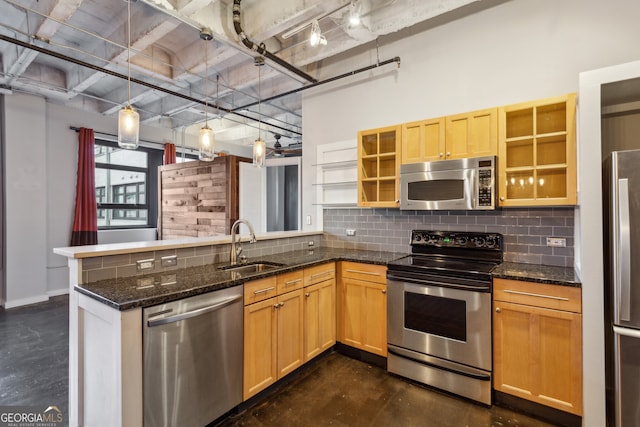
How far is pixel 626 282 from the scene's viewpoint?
5.73 ft

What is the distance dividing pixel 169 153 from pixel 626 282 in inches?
278

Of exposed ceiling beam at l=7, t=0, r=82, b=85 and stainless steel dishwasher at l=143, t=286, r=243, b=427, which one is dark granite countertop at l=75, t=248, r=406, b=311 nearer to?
stainless steel dishwasher at l=143, t=286, r=243, b=427

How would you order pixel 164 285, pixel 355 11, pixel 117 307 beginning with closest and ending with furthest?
pixel 117 307 → pixel 164 285 → pixel 355 11

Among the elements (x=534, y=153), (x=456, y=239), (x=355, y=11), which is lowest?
(x=456, y=239)

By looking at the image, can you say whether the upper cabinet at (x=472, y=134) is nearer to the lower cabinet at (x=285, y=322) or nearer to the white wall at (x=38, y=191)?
the lower cabinet at (x=285, y=322)

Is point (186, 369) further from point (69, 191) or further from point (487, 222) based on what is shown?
point (69, 191)

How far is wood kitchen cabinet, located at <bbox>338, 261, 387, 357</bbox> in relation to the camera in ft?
9.19

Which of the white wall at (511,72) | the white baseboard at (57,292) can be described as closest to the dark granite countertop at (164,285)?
the white wall at (511,72)

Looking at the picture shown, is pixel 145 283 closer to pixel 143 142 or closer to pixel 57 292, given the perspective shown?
pixel 57 292

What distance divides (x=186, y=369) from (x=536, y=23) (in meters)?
3.83

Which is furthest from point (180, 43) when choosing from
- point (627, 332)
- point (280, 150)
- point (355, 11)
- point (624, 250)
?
point (627, 332)

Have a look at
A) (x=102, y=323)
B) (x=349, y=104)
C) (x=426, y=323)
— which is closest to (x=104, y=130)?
(x=349, y=104)

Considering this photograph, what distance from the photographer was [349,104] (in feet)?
12.6

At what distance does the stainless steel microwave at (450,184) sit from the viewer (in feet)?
8.32
